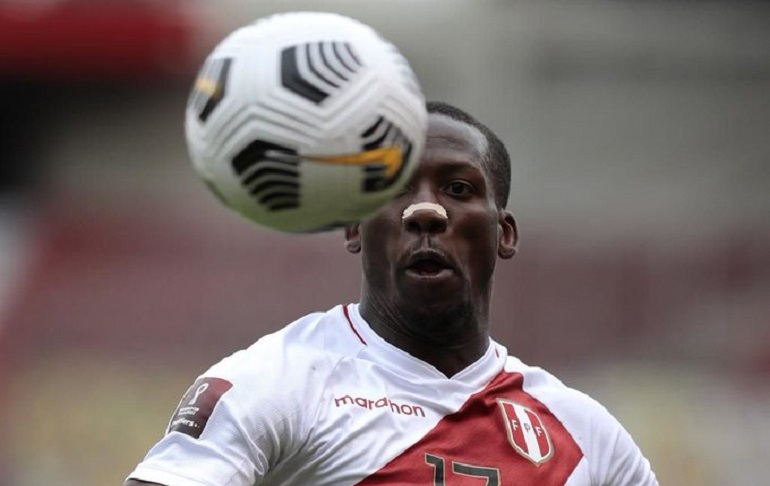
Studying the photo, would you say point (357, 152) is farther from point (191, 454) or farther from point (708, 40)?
point (708, 40)

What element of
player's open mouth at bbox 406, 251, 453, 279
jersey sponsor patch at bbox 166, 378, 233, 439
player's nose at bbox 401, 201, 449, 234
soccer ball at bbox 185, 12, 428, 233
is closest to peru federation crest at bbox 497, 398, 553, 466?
player's open mouth at bbox 406, 251, 453, 279

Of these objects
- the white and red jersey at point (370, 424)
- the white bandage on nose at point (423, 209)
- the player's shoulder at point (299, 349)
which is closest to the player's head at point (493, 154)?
the white bandage on nose at point (423, 209)

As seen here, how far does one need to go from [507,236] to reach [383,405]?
34.0 inches

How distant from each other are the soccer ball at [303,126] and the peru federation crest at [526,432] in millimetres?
1235

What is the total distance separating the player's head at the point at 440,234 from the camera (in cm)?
467

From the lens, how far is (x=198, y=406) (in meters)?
4.23

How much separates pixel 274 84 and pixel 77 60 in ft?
45.2

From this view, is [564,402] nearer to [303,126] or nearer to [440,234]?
[440,234]

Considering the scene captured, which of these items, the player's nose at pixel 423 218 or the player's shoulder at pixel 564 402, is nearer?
the player's nose at pixel 423 218

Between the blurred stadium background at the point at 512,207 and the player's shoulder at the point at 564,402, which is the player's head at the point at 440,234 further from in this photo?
the blurred stadium background at the point at 512,207

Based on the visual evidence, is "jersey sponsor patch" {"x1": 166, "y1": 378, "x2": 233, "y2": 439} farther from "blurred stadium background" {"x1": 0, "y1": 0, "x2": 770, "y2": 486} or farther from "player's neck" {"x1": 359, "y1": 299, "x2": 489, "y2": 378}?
"blurred stadium background" {"x1": 0, "y1": 0, "x2": 770, "y2": 486}

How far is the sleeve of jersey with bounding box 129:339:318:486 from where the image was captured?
414cm

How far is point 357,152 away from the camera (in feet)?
12.1

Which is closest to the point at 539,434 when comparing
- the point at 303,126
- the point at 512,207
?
the point at 303,126
